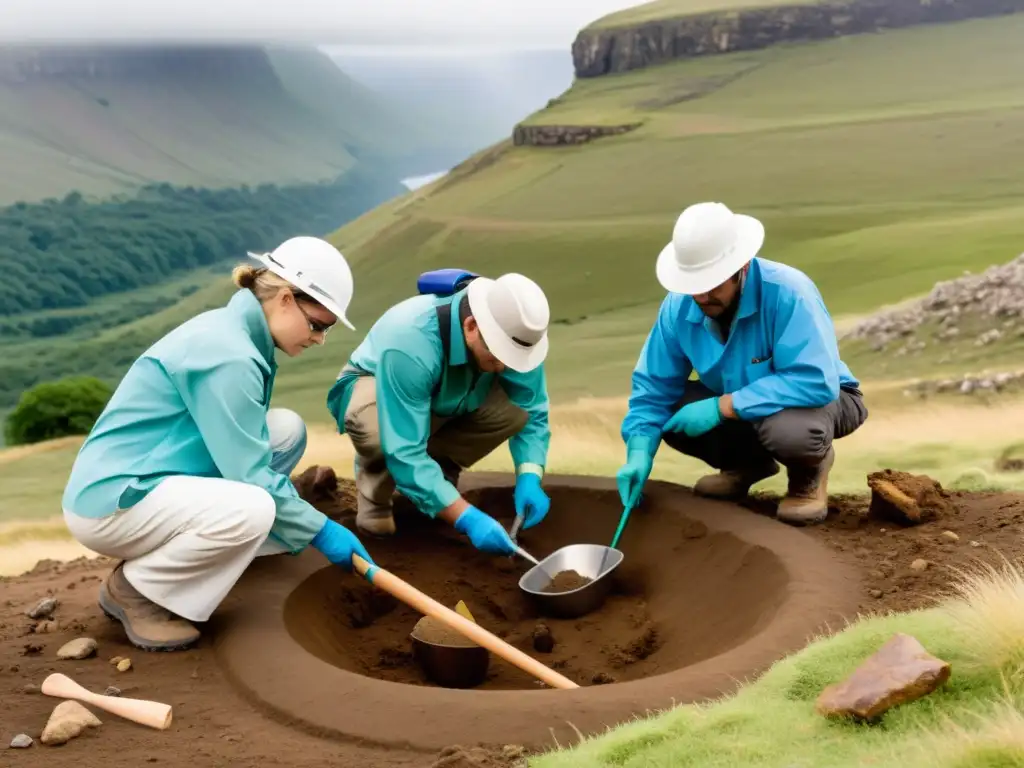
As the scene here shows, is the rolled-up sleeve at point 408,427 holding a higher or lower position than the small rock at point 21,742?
higher

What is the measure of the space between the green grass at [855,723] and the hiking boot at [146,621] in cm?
191

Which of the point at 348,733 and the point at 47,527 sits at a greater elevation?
the point at 348,733

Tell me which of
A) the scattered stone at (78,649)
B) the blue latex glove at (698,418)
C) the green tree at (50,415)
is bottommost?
the green tree at (50,415)

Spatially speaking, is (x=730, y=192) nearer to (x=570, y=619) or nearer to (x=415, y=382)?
(x=570, y=619)

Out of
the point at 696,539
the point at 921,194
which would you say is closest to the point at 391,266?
the point at 921,194

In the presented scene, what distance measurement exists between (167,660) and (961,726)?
3.13m

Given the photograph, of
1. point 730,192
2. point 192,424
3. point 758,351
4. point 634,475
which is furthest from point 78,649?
point 730,192

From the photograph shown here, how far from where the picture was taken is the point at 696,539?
18.6 ft

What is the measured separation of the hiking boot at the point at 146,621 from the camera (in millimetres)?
4656

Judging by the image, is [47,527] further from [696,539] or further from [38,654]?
[696,539]

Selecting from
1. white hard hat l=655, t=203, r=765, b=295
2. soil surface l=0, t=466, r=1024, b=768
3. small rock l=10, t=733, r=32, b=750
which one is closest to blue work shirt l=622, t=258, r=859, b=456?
white hard hat l=655, t=203, r=765, b=295

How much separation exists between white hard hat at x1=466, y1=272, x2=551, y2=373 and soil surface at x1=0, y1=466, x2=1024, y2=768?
1.37 meters

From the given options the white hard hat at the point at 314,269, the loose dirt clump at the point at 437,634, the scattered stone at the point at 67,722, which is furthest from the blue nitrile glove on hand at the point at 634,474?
the scattered stone at the point at 67,722

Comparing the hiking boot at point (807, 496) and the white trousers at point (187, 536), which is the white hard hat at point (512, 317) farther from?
the hiking boot at point (807, 496)
